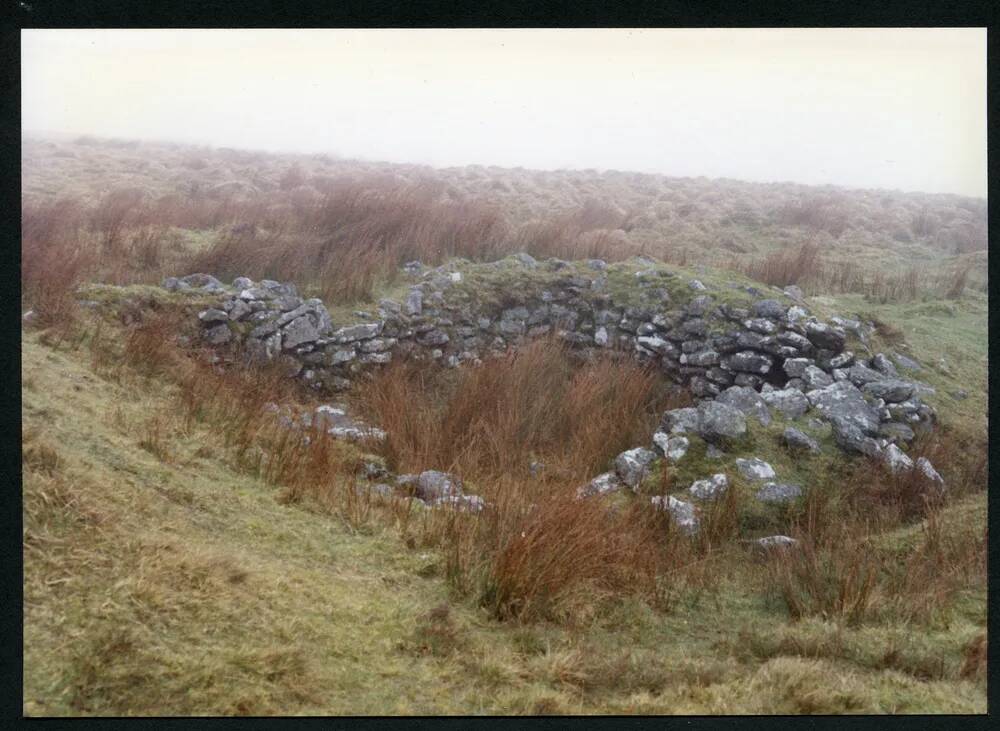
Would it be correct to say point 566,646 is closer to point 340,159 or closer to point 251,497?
point 251,497

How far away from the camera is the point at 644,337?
641 cm

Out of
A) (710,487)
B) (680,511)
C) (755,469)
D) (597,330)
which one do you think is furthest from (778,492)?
(597,330)

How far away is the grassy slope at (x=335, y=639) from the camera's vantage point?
304 cm

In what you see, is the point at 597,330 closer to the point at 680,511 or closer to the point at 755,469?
the point at 755,469

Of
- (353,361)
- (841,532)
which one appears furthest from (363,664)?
(353,361)

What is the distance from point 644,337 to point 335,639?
4.02 m

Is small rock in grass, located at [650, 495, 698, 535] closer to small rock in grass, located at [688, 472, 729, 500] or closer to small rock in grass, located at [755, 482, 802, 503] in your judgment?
small rock in grass, located at [688, 472, 729, 500]

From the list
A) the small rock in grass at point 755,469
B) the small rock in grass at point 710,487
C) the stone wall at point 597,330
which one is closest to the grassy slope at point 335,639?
the small rock in grass at point 710,487

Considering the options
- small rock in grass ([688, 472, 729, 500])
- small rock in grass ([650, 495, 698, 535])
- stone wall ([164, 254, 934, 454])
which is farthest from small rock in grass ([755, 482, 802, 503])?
Answer: stone wall ([164, 254, 934, 454])

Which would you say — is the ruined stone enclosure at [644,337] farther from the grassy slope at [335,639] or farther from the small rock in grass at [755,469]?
the grassy slope at [335,639]

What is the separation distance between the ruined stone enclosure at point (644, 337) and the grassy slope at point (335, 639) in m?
1.63

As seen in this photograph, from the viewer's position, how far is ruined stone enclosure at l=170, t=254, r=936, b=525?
17.1 feet

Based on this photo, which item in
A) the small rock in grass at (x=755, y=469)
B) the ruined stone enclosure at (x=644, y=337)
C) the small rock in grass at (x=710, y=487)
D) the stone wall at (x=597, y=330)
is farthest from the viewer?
Result: the stone wall at (x=597, y=330)
